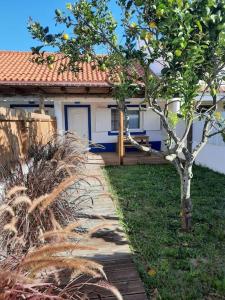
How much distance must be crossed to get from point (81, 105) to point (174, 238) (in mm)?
12273

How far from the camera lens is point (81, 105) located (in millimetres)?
15812

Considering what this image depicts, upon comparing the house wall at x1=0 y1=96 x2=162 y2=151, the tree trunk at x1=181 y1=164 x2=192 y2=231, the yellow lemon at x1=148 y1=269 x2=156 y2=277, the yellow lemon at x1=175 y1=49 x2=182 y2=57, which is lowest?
the yellow lemon at x1=148 y1=269 x2=156 y2=277

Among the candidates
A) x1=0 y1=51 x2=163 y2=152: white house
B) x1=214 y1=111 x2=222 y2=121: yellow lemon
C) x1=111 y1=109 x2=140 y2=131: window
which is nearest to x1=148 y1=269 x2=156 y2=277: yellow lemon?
x1=214 y1=111 x2=222 y2=121: yellow lemon

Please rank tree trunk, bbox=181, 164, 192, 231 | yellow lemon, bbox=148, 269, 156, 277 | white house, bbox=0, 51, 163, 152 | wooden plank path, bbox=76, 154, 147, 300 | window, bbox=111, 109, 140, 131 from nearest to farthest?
wooden plank path, bbox=76, 154, 147, 300
yellow lemon, bbox=148, 269, 156, 277
tree trunk, bbox=181, 164, 192, 231
white house, bbox=0, 51, 163, 152
window, bbox=111, 109, 140, 131

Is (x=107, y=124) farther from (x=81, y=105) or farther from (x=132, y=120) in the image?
(x=81, y=105)

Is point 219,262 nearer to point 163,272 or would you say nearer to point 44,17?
point 163,272

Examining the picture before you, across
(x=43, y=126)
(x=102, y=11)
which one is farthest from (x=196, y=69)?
(x=43, y=126)

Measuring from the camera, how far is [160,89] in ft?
14.1

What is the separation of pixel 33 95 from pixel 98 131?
446 centimetres

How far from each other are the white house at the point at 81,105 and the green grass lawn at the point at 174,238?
19.6ft

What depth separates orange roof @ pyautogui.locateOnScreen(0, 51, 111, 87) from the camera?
456 inches

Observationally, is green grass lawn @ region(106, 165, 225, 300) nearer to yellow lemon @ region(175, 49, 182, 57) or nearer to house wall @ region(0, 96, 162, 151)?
yellow lemon @ region(175, 49, 182, 57)

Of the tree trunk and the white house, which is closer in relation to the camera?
the tree trunk

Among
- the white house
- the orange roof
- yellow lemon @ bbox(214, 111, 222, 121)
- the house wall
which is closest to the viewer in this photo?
yellow lemon @ bbox(214, 111, 222, 121)
